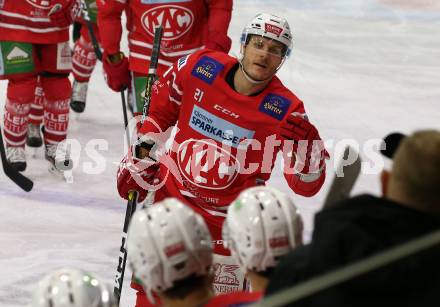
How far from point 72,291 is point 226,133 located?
150 centimetres

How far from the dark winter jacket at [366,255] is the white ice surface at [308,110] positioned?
2.16 metres

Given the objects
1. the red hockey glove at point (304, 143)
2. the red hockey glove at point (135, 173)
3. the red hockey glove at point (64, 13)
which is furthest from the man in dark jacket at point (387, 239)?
the red hockey glove at point (64, 13)

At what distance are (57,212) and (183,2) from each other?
112cm

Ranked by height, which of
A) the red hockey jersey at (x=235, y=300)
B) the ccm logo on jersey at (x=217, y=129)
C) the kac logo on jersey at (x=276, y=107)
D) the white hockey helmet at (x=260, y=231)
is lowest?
the ccm logo on jersey at (x=217, y=129)

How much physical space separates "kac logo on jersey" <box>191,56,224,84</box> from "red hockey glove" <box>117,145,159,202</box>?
335mm

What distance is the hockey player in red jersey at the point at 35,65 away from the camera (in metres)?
5.05

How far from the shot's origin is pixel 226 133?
340 cm

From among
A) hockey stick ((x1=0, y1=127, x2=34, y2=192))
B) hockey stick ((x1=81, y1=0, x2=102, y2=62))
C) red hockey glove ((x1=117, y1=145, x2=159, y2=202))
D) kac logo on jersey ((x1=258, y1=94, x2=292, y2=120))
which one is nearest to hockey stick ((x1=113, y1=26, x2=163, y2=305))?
red hockey glove ((x1=117, y1=145, x2=159, y2=202))

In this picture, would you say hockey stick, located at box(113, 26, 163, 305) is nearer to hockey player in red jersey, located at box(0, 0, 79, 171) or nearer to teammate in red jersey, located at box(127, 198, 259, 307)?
hockey player in red jersey, located at box(0, 0, 79, 171)

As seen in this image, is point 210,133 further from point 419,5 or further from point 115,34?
point 419,5

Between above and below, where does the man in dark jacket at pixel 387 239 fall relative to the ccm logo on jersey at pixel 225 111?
above

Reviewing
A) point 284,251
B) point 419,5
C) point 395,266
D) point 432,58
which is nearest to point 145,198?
point 284,251

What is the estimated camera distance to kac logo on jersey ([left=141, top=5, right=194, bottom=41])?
182 inches

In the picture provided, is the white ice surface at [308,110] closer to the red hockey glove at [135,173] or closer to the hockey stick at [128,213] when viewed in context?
the hockey stick at [128,213]
